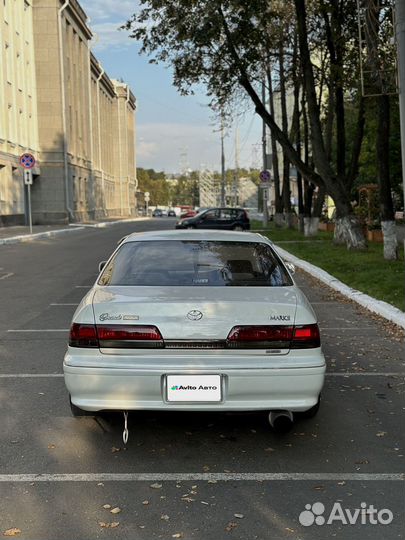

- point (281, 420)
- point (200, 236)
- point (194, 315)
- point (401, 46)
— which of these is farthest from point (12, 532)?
point (401, 46)

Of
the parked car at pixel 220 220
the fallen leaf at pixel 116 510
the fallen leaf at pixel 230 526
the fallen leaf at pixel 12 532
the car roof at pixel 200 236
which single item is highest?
the parked car at pixel 220 220

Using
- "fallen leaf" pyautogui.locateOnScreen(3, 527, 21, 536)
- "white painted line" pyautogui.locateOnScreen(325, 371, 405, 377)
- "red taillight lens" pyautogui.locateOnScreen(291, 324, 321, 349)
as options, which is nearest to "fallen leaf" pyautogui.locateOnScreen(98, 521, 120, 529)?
"fallen leaf" pyautogui.locateOnScreen(3, 527, 21, 536)

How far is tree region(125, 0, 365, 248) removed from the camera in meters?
18.5

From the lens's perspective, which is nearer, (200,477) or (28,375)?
(200,477)

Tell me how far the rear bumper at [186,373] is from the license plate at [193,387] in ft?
0.10

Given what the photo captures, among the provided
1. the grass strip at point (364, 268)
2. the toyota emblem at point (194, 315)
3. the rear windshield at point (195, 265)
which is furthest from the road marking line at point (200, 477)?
the grass strip at point (364, 268)

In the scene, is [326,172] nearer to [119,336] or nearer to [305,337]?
[305,337]

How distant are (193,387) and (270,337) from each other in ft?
1.99

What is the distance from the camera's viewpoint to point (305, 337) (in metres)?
4.23

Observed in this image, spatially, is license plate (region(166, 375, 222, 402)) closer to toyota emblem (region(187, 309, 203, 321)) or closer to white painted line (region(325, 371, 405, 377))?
toyota emblem (region(187, 309, 203, 321))

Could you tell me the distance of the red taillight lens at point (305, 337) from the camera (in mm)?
4207

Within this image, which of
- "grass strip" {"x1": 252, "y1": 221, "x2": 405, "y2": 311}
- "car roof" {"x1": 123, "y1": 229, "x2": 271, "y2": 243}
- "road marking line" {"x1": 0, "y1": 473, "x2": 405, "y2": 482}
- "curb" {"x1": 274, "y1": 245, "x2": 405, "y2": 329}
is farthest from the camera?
"grass strip" {"x1": 252, "y1": 221, "x2": 405, "y2": 311}

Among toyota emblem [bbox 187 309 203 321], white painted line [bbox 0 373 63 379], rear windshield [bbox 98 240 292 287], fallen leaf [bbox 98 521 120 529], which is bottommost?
fallen leaf [bbox 98 521 120 529]

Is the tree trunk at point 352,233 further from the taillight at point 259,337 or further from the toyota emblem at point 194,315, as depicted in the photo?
the toyota emblem at point 194,315
